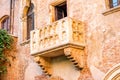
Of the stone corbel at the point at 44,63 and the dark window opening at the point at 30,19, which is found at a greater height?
the dark window opening at the point at 30,19

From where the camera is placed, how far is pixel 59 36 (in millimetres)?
10406

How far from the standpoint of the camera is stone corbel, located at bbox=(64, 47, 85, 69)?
1008 cm

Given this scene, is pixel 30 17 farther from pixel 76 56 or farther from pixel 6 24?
pixel 76 56

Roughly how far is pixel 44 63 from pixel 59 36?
1623 millimetres

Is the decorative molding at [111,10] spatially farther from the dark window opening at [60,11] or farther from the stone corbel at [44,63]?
the stone corbel at [44,63]

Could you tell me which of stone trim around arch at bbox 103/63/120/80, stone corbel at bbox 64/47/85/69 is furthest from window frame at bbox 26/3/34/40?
stone trim around arch at bbox 103/63/120/80

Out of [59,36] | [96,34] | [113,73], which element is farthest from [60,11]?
[113,73]

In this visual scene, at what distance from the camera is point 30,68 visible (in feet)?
42.2

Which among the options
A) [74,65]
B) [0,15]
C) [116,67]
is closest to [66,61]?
[74,65]

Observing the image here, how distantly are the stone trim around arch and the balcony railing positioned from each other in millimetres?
1606

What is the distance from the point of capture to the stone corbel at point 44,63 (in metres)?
11.4

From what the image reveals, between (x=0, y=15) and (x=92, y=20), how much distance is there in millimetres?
7320

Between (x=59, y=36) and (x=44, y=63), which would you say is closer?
(x=59, y=36)

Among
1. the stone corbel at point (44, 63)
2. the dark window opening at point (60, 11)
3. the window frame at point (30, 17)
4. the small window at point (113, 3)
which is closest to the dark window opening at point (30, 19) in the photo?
the window frame at point (30, 17)
